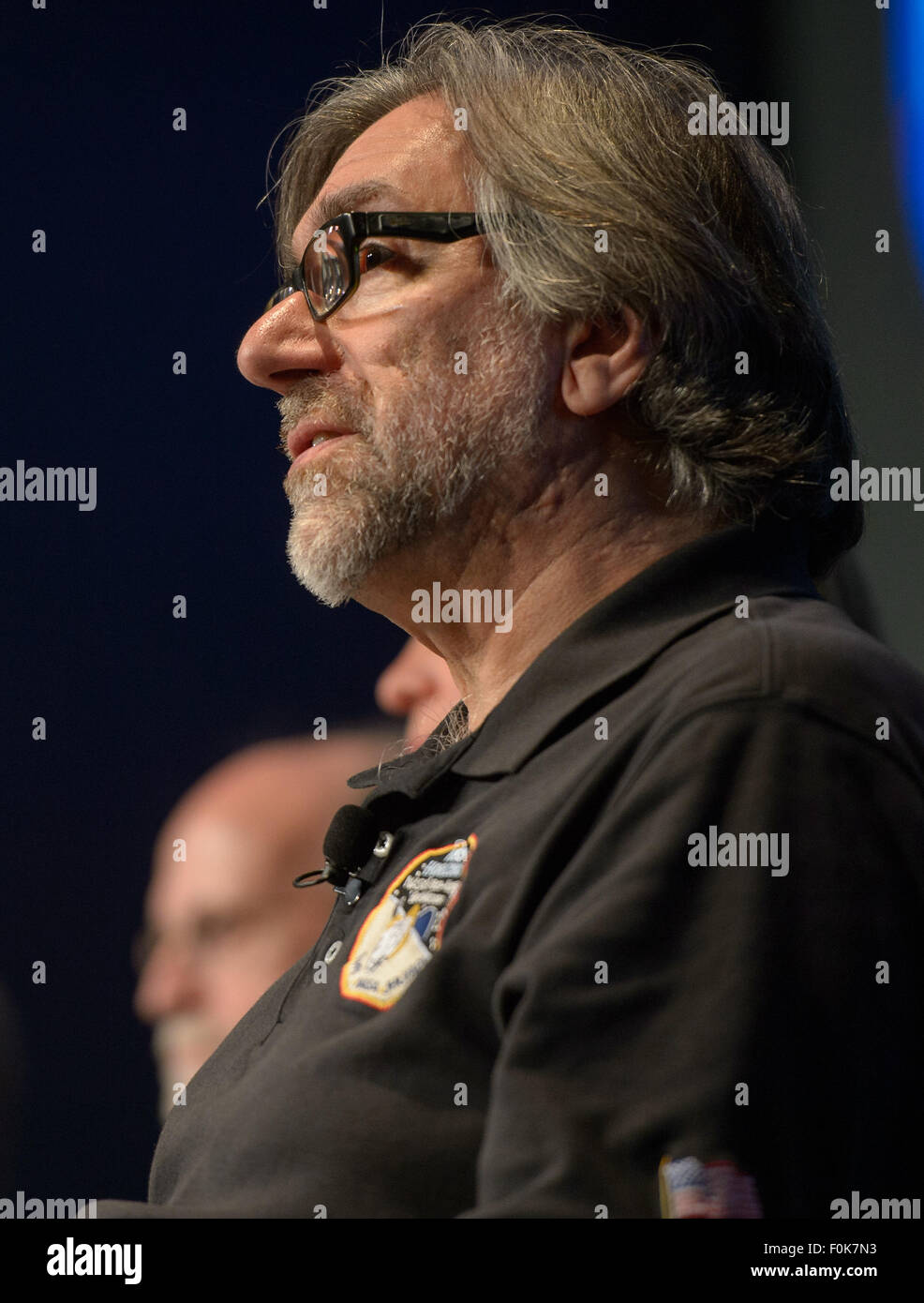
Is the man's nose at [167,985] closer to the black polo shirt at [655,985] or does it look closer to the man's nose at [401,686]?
the man's nose at [401,686]

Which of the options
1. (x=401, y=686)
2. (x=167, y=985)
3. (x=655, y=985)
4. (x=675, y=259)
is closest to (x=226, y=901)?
(x=167, y=985)

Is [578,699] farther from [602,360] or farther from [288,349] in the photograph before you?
[288,349]

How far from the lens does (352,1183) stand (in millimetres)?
773

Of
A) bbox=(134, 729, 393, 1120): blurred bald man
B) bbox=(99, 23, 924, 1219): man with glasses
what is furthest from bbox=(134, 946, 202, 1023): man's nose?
bbox=(99, 23, 924, 1219): man with glasses

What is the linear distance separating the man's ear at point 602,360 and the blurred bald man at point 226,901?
3.27 feet

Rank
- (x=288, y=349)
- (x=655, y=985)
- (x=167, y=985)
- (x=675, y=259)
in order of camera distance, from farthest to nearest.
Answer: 1. (x=167, y=985)
2. (x=288, y=349)
3. (x=675, y=259)
4. (x=655, y=985)

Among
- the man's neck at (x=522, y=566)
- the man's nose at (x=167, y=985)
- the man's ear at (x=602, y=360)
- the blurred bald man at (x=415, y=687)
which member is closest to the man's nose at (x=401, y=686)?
the blurred bald man at (x=415, y=687)

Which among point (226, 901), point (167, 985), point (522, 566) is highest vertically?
point (522, 566)

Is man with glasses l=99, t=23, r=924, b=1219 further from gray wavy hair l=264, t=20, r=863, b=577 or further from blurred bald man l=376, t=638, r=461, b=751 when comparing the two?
blurred bald man l=376, t=638, r=461, b=751

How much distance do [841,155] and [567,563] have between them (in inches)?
37.3

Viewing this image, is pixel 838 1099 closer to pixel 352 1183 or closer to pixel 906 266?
pixel 352 1183

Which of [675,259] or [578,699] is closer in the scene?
[578,699]

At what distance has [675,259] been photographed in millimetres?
1130

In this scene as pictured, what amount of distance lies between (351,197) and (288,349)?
6.1 inches
